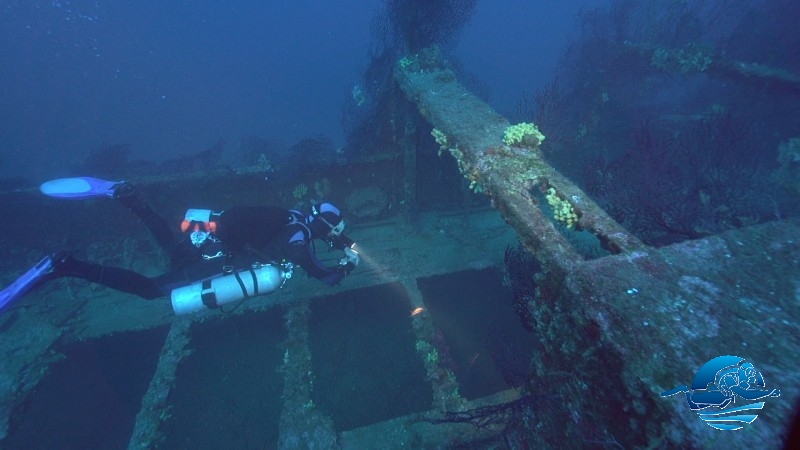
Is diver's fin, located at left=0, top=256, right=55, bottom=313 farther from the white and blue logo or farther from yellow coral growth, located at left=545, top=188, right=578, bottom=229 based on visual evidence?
the white and blue logo

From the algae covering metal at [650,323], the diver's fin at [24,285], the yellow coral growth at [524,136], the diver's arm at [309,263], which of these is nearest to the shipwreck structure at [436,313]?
the algae covering metal at [650,323]

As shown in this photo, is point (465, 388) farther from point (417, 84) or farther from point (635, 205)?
point (417, 84)

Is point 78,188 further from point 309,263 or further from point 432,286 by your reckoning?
point 432,286

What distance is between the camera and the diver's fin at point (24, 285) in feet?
16.0

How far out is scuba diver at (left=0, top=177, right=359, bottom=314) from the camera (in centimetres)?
509

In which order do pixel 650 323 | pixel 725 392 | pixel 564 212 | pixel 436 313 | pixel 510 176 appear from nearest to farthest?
pixel 725 392
pixel 650 323
pixel 564 212
pixel 510 176
pixel 436 313

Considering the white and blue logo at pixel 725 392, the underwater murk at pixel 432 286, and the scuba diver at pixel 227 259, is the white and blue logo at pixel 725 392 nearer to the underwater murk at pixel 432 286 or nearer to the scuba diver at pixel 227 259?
the underwater murk at pixel 432 286

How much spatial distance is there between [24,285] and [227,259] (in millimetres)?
Result: 2589

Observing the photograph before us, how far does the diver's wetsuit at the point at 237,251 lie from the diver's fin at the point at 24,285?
0.31ft

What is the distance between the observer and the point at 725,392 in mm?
1627

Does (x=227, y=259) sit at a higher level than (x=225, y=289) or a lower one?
higher

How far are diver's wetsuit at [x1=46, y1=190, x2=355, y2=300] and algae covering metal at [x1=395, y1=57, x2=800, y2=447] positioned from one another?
3225mm

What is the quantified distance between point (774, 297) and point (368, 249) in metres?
6.10

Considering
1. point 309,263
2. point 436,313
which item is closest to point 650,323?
point 436,313
